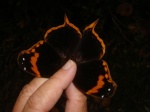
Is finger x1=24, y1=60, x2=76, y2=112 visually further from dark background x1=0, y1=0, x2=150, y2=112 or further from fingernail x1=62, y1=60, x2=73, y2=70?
dark background x1=0, y1=0, x2=150, y2=112

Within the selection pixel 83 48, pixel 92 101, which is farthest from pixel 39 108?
pixel 92 101

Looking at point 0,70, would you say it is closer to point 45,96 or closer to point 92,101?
point 92,101

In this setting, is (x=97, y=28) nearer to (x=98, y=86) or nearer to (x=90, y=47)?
(x=90, y=47)

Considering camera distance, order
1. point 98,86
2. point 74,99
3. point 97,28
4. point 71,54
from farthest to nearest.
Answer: point 97,28
point 74,99
point 71,54
point 98,86

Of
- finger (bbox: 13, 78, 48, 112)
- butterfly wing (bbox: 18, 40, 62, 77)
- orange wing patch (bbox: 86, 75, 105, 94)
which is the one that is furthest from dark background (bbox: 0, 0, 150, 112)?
orange wing patch (bbox: 86, 75, 105, 94)

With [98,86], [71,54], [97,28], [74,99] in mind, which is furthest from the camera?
[97,28]

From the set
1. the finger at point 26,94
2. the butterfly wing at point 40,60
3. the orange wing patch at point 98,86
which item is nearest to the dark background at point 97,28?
the finger at point 26,94

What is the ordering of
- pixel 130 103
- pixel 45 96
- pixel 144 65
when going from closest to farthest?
pixel 45 96 < pixel 130 103 < pixel 144 65

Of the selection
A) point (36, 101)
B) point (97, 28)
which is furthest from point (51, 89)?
point (97, 28)
